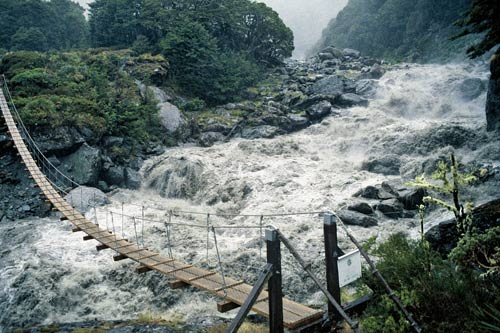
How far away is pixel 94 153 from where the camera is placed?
15.9 metres

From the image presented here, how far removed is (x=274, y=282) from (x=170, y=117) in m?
18.8

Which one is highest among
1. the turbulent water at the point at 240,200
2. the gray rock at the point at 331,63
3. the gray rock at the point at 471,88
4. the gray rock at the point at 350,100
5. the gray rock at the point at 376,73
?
the gray rock at the point at 331,63

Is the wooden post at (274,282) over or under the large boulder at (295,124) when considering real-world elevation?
under

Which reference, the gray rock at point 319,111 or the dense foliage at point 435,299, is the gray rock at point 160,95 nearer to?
the gray rock at point 319,111

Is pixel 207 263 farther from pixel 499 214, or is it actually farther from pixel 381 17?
pixel 381 17

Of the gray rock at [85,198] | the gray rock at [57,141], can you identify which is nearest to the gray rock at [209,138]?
the gray rock at [57,141]

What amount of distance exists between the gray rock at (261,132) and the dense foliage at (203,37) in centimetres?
578

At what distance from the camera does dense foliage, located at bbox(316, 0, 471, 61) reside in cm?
3538

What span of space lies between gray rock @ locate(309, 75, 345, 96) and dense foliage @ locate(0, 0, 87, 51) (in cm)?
2313

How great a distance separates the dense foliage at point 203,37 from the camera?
87.2 ft

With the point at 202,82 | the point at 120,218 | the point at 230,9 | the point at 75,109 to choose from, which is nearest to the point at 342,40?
the point at 230,9

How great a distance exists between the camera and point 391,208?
10.5 metres

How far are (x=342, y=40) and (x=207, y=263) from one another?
51.1m

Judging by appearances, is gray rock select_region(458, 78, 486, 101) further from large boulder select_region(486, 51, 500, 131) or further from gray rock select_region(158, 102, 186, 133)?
gray rock select_region(158, 102, 186, 133)
